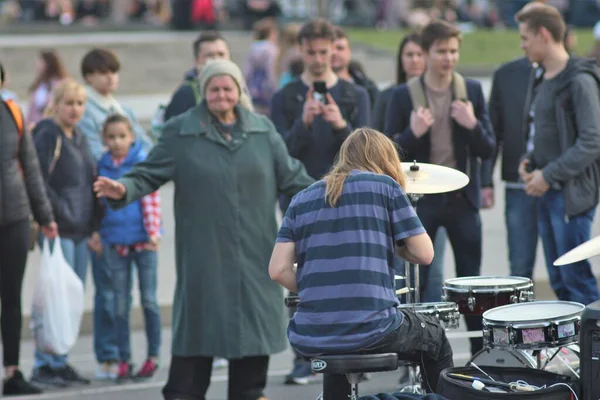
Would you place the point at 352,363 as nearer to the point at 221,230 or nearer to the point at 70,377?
the point at 221,230

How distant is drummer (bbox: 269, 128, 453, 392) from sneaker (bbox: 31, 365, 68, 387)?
305cm

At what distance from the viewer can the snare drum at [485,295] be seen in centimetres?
688

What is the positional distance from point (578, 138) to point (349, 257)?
9.37 ft

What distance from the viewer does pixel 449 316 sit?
21.2ft

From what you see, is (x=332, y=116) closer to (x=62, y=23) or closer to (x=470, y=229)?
(x=470, y=229)

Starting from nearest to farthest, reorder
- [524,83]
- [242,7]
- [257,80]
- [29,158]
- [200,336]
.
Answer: [200,336] → [29,158] → [524,83] → [257,80] → [242,7]

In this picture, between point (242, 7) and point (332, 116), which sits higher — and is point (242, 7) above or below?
above

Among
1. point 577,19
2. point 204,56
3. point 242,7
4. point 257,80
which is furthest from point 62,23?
point 204,56

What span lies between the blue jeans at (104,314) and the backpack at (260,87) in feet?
22.3

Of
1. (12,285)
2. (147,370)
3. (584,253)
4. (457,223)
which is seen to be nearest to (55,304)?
(12,285)

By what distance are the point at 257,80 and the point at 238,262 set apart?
853cm

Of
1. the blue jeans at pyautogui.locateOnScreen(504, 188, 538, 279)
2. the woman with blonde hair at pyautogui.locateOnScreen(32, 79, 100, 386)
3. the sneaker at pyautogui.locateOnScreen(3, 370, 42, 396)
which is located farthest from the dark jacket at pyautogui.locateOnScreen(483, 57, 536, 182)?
the sneaker at pyautogui.locateOnScreen(3, 370, 42, 396)

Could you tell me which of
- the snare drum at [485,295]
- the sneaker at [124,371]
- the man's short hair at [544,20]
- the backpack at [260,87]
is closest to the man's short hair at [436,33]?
the man's short hair at [544,20]

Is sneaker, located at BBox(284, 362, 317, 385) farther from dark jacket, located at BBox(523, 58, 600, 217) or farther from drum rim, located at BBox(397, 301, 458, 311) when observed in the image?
drum rim, located at BBox(397, 301, 458, 311)
